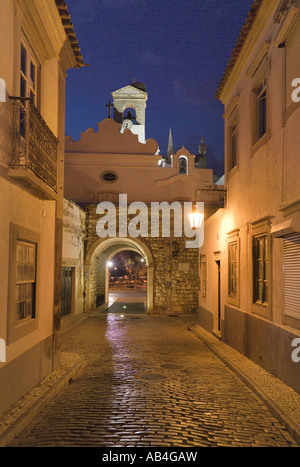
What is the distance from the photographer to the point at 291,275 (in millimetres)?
6875

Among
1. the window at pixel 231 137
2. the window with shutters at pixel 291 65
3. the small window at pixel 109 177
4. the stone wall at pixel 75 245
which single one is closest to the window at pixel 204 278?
the window at pixel 231 137

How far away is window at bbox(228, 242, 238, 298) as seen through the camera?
10.5 meters

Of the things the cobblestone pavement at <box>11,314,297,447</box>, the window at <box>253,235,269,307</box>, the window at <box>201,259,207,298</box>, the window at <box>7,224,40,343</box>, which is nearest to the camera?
the cobblestone pavement at <box>11,314,297,447</box>

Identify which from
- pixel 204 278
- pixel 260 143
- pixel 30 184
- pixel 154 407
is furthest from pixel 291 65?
pixel 204 278

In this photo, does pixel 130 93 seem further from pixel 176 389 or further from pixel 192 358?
pixel 176 389

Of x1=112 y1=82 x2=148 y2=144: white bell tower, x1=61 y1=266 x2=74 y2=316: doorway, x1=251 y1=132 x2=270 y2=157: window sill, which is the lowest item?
x1=61 y1=266 x2=74 y2=316: doorway

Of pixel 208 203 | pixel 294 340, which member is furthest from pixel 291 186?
pixel 208 203

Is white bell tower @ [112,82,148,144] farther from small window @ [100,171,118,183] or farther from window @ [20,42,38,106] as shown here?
window @ [20,42,38,106]

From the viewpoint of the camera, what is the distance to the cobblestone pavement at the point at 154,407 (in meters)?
4.77

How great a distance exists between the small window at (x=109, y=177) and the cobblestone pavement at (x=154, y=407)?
13243 mm

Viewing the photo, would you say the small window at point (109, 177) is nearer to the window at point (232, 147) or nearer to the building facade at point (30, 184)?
the window at point (232, 147)

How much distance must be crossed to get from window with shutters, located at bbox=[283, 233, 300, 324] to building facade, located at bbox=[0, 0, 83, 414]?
4310 millimetres

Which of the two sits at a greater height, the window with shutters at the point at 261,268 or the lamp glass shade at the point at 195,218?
the lamp glass shade at the point at 195,218

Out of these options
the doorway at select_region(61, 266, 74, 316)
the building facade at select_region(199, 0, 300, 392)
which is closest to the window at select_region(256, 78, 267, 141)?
the building facade at select_region(199, 0, 300, 392)
